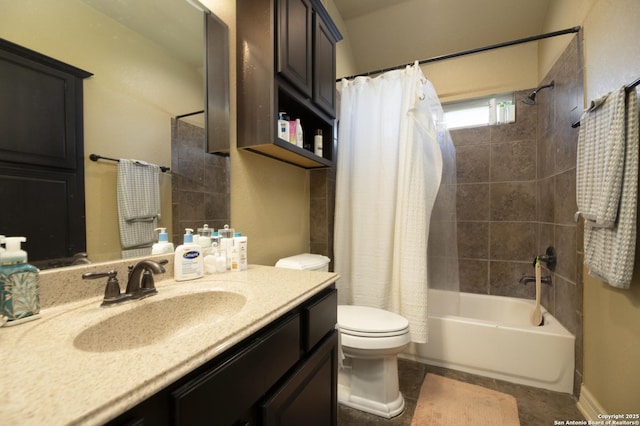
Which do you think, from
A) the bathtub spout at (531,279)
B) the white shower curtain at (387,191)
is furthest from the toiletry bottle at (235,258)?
the bathtub spout at (531,279)

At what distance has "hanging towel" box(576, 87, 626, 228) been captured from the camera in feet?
3.59

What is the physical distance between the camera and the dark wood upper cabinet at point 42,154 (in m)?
0.67

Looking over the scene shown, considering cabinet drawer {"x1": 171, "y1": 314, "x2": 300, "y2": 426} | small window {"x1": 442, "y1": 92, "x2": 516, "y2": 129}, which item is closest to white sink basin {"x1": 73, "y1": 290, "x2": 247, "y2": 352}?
cabinet drawer {"x1": 171, "y1": 314, "x2": 300, "y2": 426}

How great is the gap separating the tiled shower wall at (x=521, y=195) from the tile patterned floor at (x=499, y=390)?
1.45ft

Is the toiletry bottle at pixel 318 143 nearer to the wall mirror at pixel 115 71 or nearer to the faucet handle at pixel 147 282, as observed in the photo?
the wall mirror at pixel 115 71

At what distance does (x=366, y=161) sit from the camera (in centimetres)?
189

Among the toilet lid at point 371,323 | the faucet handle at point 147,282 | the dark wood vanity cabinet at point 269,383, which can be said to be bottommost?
the toilet lid at point 371,323

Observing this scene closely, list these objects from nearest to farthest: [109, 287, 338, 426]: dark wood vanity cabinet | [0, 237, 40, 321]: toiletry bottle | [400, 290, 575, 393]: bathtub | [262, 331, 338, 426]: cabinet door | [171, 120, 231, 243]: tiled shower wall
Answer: [109, 287, 338, 426]: dark wood vanity cabinet → [0, 237, 40, 321]: toiletry bottle → [262, 331, 338, 426]: cabinet door → [171, 120, 231, 243]: tiled shower wall → [400, 290, 575, 393]: bathtub

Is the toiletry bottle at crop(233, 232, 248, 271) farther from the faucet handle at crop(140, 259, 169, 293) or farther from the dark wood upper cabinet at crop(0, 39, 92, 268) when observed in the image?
the dark wood upper cabinet at crop(0, 39, 92, 268)

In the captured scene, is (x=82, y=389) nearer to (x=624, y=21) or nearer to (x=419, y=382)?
(x=419, y=382)

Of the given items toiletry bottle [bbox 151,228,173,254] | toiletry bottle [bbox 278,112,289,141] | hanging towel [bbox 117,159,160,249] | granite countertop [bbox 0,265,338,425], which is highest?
toiletry bottle [bbox 278,112,289,141]

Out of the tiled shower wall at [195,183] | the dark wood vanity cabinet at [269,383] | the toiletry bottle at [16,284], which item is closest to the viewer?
the dark wood vanity cabinet at [269,383]

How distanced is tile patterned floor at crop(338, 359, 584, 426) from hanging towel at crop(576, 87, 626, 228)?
3.47 feet

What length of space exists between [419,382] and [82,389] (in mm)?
1862
